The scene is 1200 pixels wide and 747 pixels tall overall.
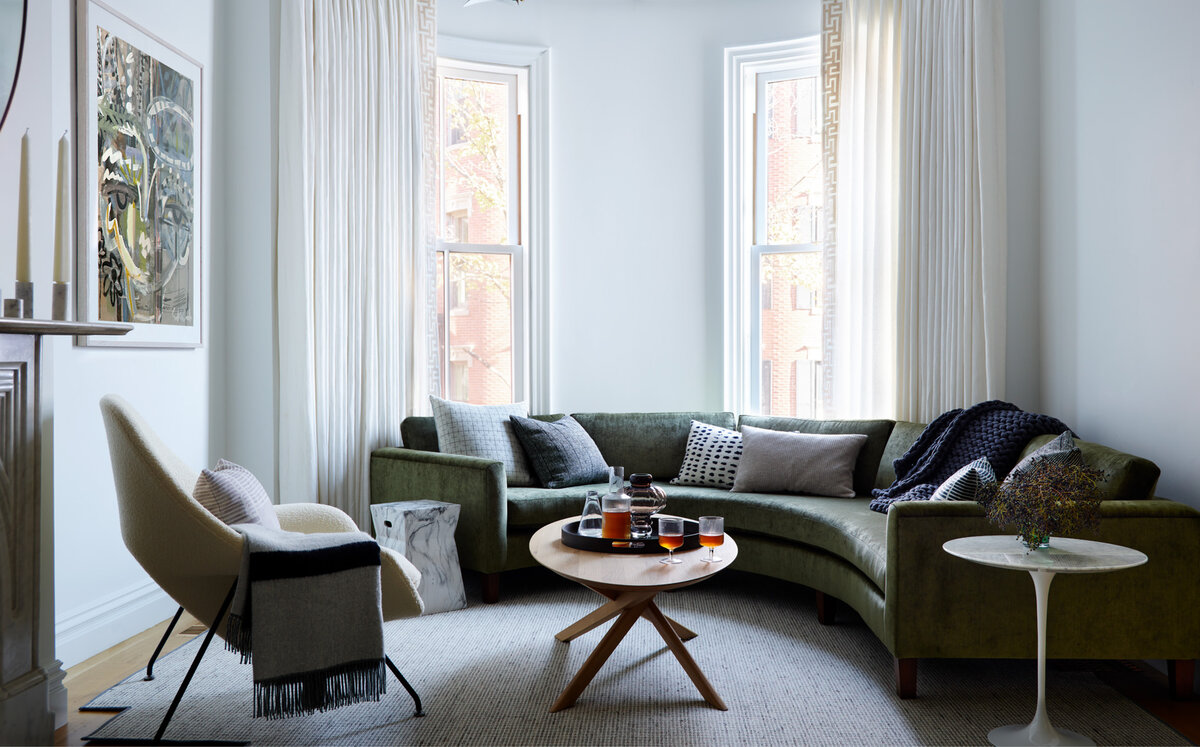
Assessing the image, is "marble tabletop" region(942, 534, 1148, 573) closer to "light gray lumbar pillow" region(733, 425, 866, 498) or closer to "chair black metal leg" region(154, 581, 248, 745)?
"light gray lumbar pillow" region(733, 425, 866, 498)

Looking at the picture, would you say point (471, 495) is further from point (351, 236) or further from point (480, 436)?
point (351, 236)

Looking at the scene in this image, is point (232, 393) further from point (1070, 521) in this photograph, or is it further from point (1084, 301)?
point (1084, 301)

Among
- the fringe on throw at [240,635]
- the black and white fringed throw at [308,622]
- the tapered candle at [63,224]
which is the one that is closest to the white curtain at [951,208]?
the black and white fringed throw at [308,622]

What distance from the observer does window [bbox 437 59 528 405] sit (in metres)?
4.64

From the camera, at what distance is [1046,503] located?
2.08 m

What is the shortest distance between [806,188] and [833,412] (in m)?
1.31

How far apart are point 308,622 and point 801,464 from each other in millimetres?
2408

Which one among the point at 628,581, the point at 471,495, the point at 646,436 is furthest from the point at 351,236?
the point at 628,581

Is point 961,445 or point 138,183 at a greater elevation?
point 138,183

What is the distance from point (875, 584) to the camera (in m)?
2.77

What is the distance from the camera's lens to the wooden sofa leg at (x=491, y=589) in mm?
3547

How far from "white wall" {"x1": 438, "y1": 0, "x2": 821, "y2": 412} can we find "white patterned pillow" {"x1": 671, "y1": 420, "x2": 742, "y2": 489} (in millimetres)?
552

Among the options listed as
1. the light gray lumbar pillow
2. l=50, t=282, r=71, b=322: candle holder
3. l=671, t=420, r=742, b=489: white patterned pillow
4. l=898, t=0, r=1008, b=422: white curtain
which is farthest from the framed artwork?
l=898, t=0, r=1008, b=422: white curtain

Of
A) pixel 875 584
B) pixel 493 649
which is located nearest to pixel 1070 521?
pixel 875 584
